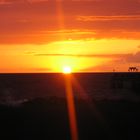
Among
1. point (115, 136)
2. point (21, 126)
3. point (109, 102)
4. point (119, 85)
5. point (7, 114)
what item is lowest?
point (115, 136)

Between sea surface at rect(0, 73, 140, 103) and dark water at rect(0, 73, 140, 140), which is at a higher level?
sea surface at rect(0, 73, 140, 103)

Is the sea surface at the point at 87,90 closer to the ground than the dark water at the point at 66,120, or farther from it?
farther from it

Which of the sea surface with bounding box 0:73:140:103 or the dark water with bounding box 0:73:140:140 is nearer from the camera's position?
the dark water with bounding box 0:73:140:140

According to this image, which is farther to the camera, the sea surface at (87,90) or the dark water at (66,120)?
the sea surface at (87,90)

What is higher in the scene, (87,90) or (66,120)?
(87,90)

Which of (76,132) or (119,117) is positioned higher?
(119,117)

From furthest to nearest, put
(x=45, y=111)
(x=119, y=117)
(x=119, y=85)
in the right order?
(x=119, y=85) < (x=45, y=111) < (x=119, y=117)

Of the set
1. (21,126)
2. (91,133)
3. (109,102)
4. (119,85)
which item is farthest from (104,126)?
(119,85)

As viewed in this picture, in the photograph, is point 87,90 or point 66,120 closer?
point 66,120

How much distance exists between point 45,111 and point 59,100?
5511 millimetres

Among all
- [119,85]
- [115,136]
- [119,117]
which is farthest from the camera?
[119,85]

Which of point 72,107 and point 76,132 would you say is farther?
point 72,107

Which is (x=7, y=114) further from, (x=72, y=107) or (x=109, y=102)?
(x=109, y=102)

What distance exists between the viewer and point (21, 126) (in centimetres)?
2850
